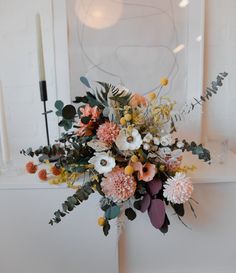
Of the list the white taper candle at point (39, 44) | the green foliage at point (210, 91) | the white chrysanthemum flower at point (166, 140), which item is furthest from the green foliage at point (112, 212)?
the white taper candle at point (39, 44)

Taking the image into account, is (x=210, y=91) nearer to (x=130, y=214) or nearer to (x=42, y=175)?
(x=130, y=214)

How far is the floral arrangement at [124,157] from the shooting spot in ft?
2.56

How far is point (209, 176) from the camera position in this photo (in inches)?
36.2

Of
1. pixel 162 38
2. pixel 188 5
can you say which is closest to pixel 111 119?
pixel 162 38

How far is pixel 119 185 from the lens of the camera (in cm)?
76

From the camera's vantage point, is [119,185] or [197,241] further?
[197,241]

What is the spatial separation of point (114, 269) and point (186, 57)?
82 centimetres

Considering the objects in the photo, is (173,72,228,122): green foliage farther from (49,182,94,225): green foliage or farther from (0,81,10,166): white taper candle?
(0,81,10,166): white taper candle

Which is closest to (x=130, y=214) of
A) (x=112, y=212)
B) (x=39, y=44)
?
(x=112, y=212)

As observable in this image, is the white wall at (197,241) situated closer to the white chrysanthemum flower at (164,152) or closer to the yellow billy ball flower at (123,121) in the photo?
the white chrysanthemum flower at (164,152)

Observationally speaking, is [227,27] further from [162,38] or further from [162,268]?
[162,268]

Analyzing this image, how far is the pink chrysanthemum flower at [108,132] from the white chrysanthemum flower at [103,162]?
40 mm

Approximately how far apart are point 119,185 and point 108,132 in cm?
15

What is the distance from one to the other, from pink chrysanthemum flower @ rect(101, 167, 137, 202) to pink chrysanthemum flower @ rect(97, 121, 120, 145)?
0.09 meters
